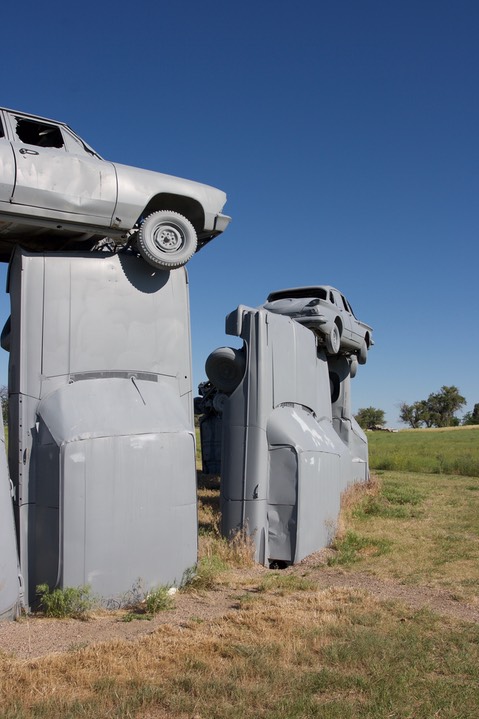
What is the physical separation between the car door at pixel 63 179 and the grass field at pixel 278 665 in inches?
185

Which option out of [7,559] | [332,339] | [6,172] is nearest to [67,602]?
[7,559]

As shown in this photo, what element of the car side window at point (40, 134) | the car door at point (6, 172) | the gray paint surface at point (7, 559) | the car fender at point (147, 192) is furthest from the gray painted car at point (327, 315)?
the gray paint surface at point (7, 559)

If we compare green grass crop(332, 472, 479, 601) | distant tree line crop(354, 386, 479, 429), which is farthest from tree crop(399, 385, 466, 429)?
green grass crop(332, 472, 479, 601)

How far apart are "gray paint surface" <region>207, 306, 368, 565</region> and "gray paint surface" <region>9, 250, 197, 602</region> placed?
195cm

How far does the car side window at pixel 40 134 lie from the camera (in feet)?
28.0

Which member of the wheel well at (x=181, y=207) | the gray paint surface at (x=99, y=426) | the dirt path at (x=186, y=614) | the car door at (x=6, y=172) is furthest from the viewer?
the wheel well at (x=181, y=207)

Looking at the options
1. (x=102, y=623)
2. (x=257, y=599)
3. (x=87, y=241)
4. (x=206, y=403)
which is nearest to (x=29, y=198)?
(x=87, y=241)

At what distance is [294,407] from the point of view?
11703 mm

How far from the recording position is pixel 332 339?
48.1 feet

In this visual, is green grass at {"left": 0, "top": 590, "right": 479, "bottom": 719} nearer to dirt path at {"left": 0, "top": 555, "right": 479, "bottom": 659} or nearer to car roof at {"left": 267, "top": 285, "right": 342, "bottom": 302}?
dirt path at {"left": 0, "top": 555, "right": 479, "bottom": 659}

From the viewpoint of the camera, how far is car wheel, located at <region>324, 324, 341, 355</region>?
14.5 meters

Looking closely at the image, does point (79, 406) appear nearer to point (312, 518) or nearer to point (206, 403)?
point (312, 518)

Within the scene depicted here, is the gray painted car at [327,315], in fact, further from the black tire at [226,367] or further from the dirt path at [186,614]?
the dirt path at [186,614]

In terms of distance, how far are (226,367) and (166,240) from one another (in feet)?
9.41
